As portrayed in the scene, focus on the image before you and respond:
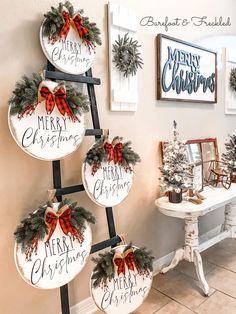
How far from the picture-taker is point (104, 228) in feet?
6.23

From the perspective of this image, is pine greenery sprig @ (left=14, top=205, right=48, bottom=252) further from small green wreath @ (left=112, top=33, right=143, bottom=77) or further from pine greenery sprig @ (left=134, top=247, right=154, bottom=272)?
small green wreath @ (left=112, top=33, right=143, bottom=77)

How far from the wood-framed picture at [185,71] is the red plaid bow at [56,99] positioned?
3.23 ft

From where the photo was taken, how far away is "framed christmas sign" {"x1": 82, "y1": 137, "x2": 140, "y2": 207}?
1546mm

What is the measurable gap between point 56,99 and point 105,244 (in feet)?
3.10

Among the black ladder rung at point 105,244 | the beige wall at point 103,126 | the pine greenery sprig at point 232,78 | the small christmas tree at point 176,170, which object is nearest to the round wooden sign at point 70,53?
the beige wall at point 103,126

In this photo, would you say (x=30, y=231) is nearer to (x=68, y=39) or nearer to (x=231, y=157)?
(x=68, y=39)

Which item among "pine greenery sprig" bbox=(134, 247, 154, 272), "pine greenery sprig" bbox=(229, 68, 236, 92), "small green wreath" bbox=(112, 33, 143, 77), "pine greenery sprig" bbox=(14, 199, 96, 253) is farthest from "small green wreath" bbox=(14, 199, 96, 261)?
"pine greenery sprig" bbox=(229, 68, 236, 92)

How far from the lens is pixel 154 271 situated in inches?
90.2


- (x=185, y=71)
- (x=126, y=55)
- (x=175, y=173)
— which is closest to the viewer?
(x=126, y=55)

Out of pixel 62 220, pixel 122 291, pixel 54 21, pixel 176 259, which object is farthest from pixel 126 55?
pixel 176 259

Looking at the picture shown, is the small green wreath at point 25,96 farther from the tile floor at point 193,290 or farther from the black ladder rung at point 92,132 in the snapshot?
the tile floor at point 193,290

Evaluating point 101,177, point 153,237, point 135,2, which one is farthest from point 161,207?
point 135,2

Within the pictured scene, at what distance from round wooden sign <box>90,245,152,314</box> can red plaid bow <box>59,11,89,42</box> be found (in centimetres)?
132

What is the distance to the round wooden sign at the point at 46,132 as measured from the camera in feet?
4.32
